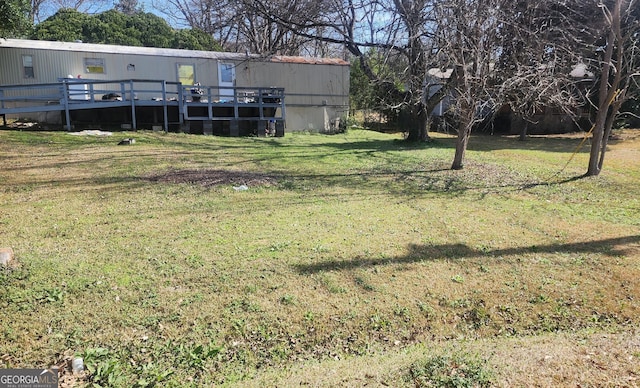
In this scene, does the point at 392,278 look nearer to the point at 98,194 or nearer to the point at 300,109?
the point at 98,194

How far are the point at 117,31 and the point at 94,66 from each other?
976 centimetres

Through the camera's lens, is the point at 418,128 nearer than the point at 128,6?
Yes

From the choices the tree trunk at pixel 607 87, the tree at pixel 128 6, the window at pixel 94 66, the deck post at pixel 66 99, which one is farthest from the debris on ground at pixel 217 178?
the tree at pixel 128 6

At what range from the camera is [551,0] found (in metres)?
9.75

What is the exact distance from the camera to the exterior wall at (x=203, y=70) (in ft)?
50.3

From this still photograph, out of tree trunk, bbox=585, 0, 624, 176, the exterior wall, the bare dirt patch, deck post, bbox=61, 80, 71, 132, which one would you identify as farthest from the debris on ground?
the exterior wall

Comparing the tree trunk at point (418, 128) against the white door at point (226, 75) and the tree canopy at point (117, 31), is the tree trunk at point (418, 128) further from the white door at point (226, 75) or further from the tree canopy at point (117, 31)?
the tree canopy at point (117, 31)

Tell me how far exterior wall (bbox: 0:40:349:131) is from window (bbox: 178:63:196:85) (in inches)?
5.2

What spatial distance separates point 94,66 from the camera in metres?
16.1

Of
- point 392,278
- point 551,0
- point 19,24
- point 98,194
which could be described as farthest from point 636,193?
point 19,24

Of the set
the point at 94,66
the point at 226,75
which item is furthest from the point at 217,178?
the point at 226,75

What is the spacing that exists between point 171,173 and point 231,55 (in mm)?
11441

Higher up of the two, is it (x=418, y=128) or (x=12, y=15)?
(x=12, y=15)

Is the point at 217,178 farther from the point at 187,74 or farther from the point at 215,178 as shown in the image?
the point at 187,74
